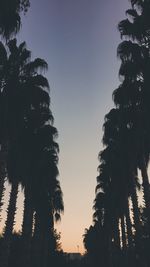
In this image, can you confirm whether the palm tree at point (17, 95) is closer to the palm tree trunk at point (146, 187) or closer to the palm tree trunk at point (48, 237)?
the palm tree trunk at point (146, 187)

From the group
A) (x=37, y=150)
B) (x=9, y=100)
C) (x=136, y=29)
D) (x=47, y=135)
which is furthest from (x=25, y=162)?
(x=136, y=29)

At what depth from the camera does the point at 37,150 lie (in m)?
27.3

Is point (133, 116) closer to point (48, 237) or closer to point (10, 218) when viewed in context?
point (10, 218)

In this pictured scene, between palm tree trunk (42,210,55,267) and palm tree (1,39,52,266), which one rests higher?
palm tree (1,39,52,266)

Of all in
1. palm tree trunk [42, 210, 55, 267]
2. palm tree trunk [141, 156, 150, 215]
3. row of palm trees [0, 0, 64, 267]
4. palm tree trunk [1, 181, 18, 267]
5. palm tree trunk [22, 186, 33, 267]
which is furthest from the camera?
palm tree trunk [42, 210, 55, 267]


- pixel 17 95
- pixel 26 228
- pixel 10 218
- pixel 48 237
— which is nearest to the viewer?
pixel 17 95

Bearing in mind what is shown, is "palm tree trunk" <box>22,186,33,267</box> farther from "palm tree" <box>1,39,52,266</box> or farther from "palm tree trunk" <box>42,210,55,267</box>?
"palm tree trunk" <box>42,210,55,267</box>

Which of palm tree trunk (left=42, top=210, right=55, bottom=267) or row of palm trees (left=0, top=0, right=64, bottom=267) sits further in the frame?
palm tree trunk (left=42, top=210, right=55, bottom=267)

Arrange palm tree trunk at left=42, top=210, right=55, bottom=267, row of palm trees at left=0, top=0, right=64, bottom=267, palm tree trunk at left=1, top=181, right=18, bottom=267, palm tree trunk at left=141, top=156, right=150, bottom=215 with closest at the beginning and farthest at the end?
row of palm trees at left=0, top=0, right=64, bottom=267, palm tree trunk at left=1, top=181, right=18, bottom=267, palm tree trunk at left=141, top=156, right=150, bottom=215, palm tree trunk at left=42, top=210, right=55, bottom=267

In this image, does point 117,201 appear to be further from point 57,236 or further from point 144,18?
point 57,236

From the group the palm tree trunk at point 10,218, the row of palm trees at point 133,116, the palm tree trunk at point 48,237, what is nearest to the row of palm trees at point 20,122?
the palm tree trunk at point 10,218

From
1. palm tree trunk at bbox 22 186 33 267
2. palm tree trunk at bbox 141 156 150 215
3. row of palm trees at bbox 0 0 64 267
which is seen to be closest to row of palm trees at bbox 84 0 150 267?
palm tree trunk at bbox 141 156 150 215

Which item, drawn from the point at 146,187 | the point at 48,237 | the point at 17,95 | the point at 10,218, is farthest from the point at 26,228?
the point at 48,237

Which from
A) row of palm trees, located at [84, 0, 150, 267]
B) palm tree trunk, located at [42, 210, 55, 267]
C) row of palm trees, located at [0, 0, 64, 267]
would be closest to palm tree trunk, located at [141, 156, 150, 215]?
row of palm trees, located at [84, 0, 150, 267]
